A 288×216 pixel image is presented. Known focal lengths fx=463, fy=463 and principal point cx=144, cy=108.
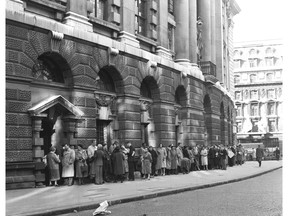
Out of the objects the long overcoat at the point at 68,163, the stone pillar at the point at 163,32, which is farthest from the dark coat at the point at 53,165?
the stone pillar at the point at 163,32

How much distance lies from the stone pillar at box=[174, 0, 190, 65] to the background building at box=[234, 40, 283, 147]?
53.8 metres

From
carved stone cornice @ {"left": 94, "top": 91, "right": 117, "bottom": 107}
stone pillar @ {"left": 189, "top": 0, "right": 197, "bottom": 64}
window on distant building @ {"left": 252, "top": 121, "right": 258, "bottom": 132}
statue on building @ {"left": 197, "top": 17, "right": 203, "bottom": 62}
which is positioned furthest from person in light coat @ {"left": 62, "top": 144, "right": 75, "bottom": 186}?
window on distant building @ {"left": 252, "top": 121, "right": 258, "bottom": 132}

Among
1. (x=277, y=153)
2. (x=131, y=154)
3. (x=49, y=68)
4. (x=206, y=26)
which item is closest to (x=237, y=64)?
(x=277, y=153)

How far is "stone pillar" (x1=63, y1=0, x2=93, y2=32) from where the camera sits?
2188cm

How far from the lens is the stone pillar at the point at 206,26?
4334 centimetres

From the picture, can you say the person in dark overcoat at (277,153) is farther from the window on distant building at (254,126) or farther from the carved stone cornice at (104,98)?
the carved stone cornice at (104,98)

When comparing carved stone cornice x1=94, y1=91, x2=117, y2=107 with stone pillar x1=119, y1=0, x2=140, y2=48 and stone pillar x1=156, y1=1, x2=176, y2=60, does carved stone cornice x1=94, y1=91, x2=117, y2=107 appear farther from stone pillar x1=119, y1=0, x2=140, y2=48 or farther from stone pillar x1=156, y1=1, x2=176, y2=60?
stone pillar x1=156, y1=1, x2=176, y2=60

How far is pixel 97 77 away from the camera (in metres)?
23.5

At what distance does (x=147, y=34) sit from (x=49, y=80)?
1106 centimetres

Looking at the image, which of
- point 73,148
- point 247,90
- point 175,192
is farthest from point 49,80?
point 247,90

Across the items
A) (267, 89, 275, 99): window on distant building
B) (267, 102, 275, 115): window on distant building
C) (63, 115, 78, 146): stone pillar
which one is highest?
(267, 89, 275, 99): window on distant building

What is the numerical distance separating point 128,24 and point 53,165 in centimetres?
1107

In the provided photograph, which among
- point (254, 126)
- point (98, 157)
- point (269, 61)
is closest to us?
point (98, 157)

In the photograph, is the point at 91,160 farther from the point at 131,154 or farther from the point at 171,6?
the point at 171,6
